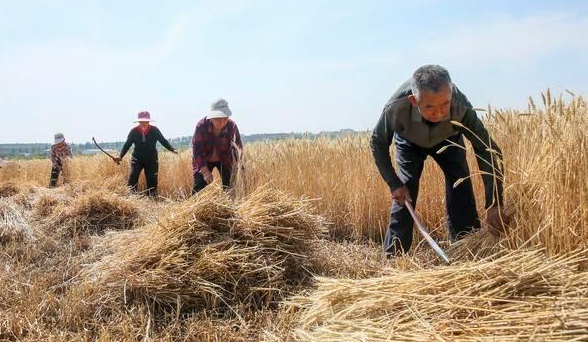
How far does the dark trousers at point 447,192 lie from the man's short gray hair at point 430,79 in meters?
0.77

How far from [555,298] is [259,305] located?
1.64 m

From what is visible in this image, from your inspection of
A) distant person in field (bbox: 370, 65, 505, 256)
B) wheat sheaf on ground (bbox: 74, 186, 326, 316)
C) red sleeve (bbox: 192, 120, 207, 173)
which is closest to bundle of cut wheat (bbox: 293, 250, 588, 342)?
distant person in field (bbox: 370, 65, 505, 256)

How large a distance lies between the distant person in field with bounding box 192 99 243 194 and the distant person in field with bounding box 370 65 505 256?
213 cm

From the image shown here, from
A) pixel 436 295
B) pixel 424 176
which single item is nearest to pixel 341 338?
pixel 436 295

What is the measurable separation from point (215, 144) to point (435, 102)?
3.13m

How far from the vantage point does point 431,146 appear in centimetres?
300

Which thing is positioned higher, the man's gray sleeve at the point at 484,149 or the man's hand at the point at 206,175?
the man's gray sleeve at the point at 484,149

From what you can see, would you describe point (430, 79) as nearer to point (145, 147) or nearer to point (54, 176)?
point (145, 147)

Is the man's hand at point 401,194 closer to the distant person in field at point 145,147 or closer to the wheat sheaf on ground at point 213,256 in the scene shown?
the wheat sheaf on ground at point 213,256

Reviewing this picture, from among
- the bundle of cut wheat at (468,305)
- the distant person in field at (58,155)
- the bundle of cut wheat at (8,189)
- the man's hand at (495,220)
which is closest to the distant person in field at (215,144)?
the man's hand at (495,220)

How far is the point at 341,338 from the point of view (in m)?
1.64

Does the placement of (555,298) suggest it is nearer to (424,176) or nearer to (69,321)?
(69,321)

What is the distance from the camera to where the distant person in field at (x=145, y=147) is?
7297mm

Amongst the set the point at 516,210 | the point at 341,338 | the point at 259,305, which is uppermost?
the point at 516,210
